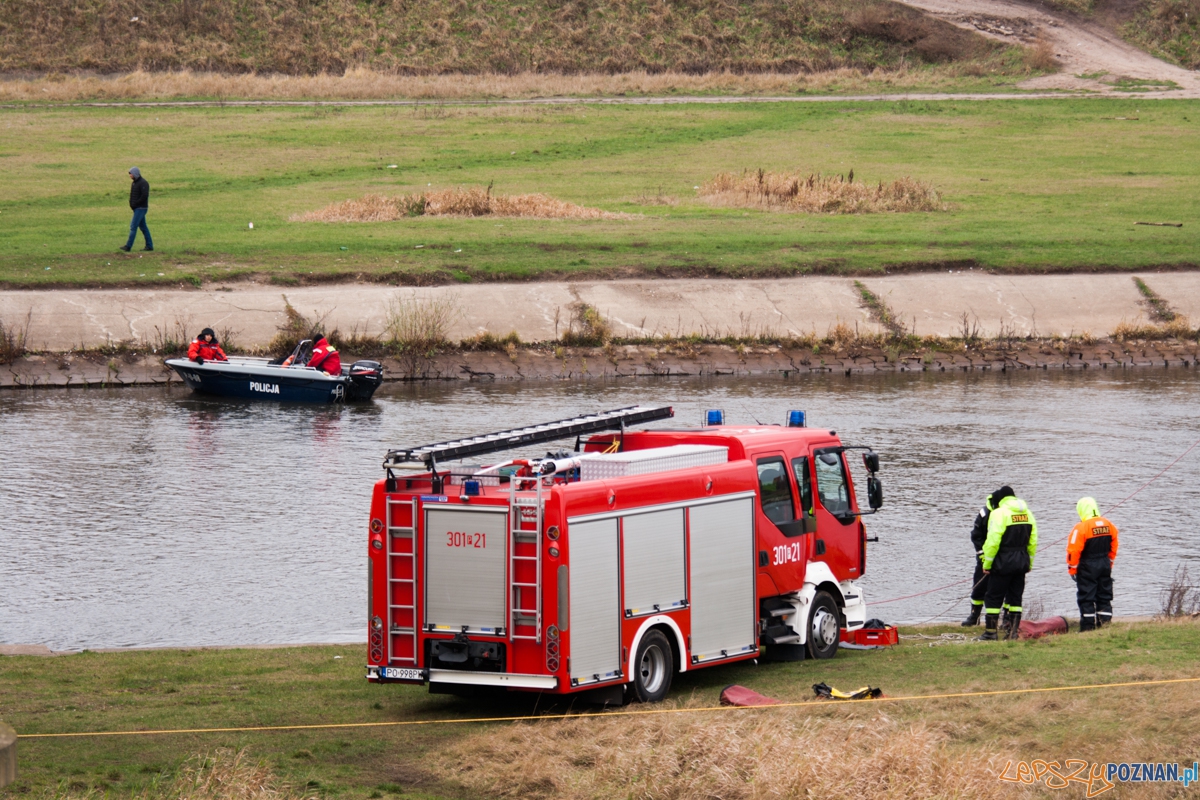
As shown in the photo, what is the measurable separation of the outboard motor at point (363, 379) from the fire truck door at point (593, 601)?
23.8m

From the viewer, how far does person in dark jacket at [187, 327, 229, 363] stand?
3697 centimetres

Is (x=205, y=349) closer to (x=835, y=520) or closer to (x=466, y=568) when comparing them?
(x=835, y=520)

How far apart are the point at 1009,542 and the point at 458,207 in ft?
123

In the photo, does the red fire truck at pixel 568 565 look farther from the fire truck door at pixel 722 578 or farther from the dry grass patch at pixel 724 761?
the dry grass patch at pixel 724 761

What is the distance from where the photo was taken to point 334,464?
29.2 meters

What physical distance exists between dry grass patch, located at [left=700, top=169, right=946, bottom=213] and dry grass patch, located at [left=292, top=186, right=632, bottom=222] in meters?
5.66

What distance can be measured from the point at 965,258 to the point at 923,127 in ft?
89.7

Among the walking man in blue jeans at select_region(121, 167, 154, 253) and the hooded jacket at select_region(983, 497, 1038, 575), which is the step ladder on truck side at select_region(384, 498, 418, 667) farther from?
the walking man in blue jeans at select_region(121, 167, 154, 253)

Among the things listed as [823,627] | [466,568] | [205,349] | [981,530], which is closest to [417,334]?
[205,349]

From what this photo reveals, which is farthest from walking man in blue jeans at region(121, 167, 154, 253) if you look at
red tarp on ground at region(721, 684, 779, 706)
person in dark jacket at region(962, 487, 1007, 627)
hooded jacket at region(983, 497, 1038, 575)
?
red tarp on ground at region(721, 684, 779, 706)

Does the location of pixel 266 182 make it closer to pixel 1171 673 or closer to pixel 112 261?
pixel 112 261

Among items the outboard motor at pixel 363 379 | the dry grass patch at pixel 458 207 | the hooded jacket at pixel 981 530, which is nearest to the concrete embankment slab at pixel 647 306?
the outboard motor at pixel 363 379

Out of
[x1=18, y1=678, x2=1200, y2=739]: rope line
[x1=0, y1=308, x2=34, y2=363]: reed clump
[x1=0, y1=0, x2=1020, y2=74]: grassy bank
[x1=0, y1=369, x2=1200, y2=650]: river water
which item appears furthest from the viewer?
[x1=0, y1=0, x2=1020, y2=74]: grassy bank

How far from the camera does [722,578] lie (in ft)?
47.9
